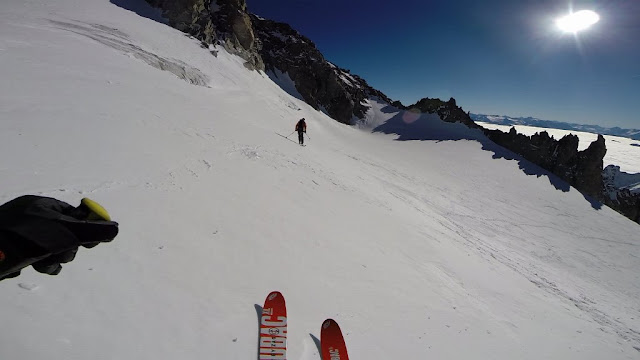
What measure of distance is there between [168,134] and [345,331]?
9.52 meters

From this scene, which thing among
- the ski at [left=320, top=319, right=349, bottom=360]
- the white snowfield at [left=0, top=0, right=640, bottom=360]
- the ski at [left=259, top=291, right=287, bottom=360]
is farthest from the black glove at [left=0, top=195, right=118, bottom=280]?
the ski at [left=320, top=319, right=349, bottom=360]

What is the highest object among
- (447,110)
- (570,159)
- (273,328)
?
(447,110)

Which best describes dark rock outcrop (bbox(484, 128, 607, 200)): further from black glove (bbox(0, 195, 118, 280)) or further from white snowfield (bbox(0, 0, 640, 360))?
black glove (bbox(0, 195, 118, 280))

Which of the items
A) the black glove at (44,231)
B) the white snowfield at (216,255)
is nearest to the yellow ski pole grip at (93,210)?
the black glove at (44,231)

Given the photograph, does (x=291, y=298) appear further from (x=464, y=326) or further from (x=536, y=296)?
(x=536, y=296)

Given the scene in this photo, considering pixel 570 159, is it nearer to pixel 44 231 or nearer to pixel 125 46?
pixel 125 46

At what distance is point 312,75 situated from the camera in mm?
60219

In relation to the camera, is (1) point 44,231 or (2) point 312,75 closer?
(1) point 44,231

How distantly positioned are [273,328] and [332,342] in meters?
1.02

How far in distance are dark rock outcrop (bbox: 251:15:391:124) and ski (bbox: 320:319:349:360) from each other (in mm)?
53595

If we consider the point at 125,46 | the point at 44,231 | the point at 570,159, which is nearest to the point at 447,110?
the point at 570,159

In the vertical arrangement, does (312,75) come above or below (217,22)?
below

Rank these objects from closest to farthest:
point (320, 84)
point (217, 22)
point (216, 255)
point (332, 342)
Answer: point (332, 342) → point (216, 255) → point (217, 22) → point (320, 84)

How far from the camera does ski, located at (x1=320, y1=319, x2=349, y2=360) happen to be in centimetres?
455
